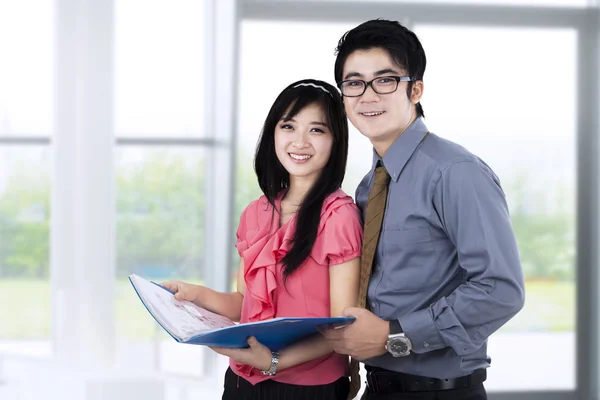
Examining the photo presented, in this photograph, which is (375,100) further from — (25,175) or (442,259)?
(25,175)

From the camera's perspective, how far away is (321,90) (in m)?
1.68

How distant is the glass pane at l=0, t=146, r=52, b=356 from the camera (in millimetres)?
3422

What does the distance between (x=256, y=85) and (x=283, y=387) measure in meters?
2.05

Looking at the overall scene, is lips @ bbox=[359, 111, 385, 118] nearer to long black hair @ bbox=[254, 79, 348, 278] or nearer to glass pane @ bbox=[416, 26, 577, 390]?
long black hair @ bbox=[254, 79, 348, 278]

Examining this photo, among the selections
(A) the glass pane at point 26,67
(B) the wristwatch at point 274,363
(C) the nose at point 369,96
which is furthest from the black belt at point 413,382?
(A) the glass pane at point 26,67

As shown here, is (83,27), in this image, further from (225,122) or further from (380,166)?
(380,166)

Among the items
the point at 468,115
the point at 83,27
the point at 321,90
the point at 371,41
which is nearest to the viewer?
the point at 371,41

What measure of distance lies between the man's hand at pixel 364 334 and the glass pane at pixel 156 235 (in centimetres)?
211

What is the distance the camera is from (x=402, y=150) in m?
1.55

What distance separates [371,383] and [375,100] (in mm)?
662

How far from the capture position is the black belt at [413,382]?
1492 mm

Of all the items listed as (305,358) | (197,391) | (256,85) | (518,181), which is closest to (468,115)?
(518,181)

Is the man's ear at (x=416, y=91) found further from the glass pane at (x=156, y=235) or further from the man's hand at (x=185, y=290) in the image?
the glass pane at (x=156, y=235)

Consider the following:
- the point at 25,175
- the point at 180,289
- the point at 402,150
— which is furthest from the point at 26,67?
the point at 402,150
